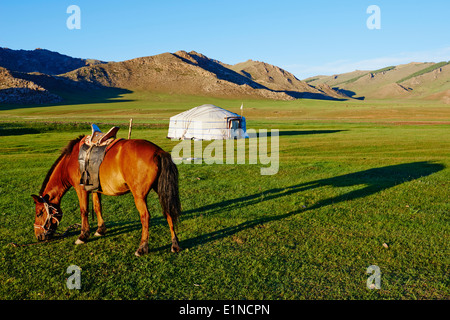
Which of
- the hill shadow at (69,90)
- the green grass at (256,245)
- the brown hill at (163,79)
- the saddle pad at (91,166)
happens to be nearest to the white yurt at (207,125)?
the green grass at (256,245)

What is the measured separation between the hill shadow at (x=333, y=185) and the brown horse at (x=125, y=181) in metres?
1.16

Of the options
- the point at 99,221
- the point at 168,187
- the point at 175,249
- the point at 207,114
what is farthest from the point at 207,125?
the point at 168,187

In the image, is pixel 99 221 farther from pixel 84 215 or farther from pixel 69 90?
pixel 69 90

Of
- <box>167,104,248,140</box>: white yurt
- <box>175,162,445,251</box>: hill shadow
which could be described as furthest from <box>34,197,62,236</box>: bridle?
<box>167,104,248,140</box>: white yurt

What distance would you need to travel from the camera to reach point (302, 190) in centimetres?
1068

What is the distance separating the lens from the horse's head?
6125mm

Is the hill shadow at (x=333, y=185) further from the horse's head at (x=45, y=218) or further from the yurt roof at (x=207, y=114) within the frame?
the yurt roof at (x=207, y=114)

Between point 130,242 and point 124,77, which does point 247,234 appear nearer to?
point 130,242

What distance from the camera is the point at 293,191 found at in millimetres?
10570

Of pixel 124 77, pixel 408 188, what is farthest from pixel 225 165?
pixel 124 77

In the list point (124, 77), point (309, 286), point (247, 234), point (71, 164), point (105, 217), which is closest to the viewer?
point (309, 286)

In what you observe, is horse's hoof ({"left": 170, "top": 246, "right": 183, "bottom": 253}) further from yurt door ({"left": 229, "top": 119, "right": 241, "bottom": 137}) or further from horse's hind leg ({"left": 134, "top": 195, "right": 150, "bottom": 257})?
yurt door ({"left": 229, "top": 119, "right": 241, "bottom": 137})

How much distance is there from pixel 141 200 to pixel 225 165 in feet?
33.2
